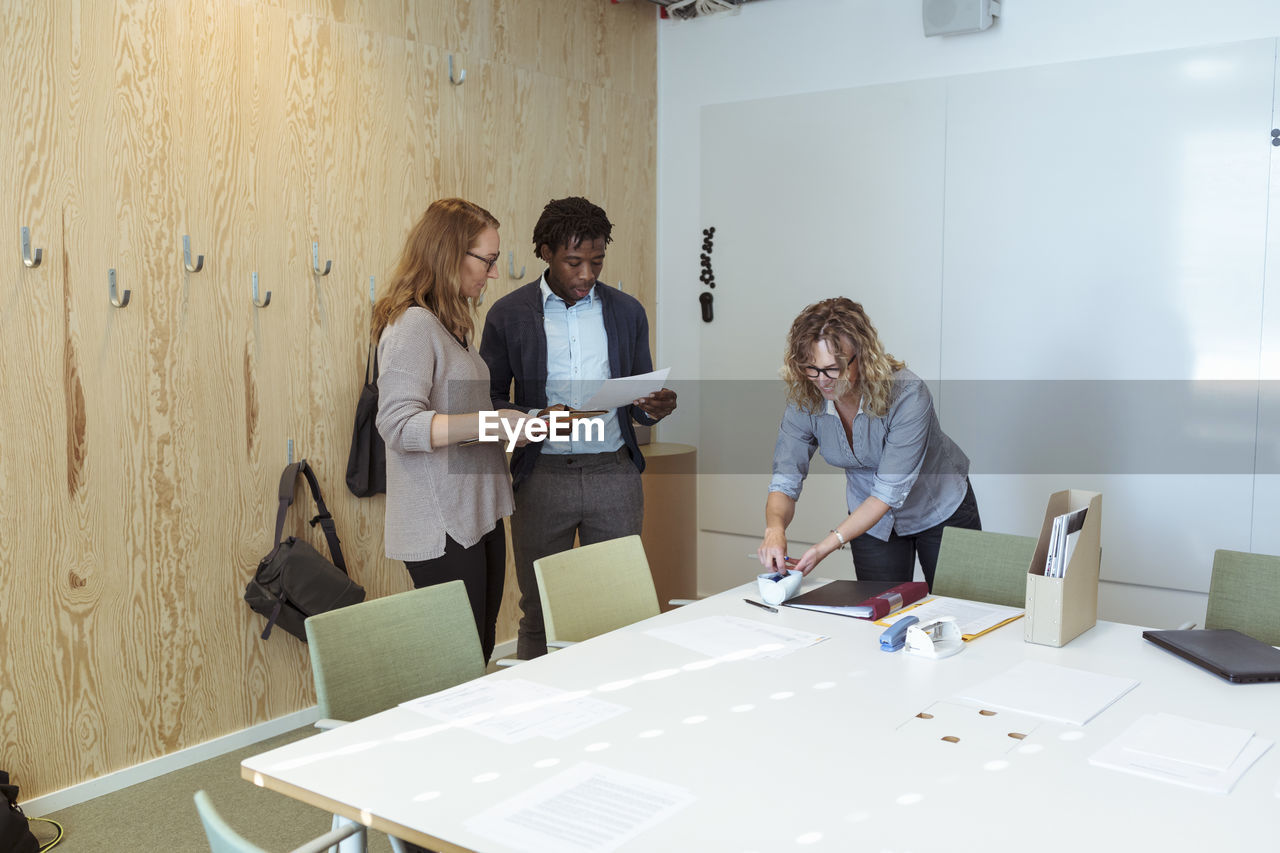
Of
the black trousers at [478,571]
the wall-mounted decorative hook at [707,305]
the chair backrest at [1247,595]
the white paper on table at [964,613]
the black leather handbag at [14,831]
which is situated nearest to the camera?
the white paper on table at [964,613]

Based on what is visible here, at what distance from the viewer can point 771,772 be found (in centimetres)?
166

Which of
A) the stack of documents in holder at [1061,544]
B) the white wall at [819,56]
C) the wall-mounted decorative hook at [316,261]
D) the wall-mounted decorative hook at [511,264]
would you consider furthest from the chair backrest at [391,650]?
the white wall at [819,56]

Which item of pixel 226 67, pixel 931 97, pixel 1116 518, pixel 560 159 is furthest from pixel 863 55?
pixel 226 67

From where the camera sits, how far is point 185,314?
3402 millimetres

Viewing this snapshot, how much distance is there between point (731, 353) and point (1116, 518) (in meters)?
1.89

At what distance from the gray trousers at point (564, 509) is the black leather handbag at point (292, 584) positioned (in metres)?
Answer: 0.65

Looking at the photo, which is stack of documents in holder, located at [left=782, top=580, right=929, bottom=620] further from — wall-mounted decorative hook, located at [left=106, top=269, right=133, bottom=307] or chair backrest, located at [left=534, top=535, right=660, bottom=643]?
wall-mounted decorative hook, located at [left=106, top=269, right=133, bottom=307]

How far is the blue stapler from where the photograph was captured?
230cm

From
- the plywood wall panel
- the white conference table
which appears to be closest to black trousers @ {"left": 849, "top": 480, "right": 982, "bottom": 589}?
the white conference table

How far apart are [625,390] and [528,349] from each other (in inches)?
20.8

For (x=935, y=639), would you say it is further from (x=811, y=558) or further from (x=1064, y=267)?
(x=1064, y=267)

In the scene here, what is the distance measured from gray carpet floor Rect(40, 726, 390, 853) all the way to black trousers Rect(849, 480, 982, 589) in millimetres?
1587

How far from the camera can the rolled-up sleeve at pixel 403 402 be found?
2795 mm

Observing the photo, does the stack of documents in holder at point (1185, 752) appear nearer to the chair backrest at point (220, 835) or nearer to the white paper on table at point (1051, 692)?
the white paper on table at point (1051, 692)
